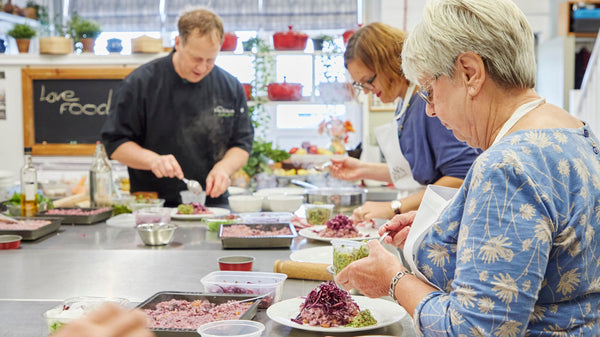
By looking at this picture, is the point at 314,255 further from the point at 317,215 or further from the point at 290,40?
the point at 290,40

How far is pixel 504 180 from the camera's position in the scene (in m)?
1.15

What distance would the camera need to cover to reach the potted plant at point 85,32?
6352 mm

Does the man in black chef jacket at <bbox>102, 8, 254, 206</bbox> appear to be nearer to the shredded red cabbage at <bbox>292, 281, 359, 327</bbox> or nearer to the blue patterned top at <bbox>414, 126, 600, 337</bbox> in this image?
the shredded red cabbage at <bbox>292, 281, 359, 327</bbox>

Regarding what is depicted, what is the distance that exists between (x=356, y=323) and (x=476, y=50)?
0.73 metres

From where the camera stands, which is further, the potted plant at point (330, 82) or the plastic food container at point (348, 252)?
the potted plant at point (330, 82)

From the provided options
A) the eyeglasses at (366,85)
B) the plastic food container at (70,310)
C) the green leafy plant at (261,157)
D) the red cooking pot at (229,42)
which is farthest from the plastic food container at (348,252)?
the red cooking pot at (229,42)

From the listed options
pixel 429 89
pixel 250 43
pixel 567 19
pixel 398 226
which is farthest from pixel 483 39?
pixel 567 19

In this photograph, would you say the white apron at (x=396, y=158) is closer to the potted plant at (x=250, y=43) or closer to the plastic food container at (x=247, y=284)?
the plastic food container at (x=247, y=284)

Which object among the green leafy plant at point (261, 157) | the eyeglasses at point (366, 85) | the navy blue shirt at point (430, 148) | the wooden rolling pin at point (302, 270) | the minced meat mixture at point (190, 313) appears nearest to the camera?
the minced meat mixture at point (190, 313)

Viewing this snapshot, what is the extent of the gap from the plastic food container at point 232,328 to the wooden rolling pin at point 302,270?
2.22 ft

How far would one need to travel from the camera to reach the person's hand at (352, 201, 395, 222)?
9.83 ft

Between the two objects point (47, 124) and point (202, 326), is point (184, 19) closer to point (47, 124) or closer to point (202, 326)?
point (202, 326)

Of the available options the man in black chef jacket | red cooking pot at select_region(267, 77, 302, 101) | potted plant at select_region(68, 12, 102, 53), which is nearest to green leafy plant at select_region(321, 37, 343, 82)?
red cooking pot at select_region(267, 77, 302, 101)

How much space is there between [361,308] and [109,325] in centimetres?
119
